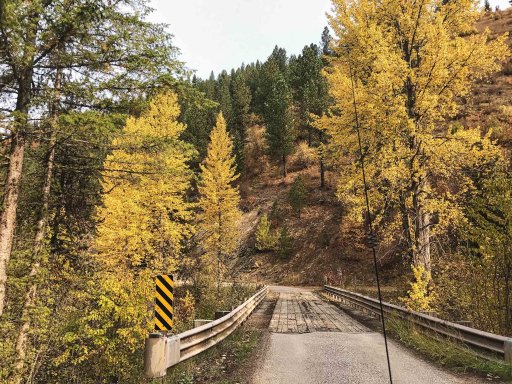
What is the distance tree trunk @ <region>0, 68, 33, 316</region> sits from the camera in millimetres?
7636

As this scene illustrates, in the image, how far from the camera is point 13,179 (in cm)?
795

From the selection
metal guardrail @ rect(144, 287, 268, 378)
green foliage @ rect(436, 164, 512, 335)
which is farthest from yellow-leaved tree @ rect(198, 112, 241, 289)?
green foliage @ rect(436, 164, 512, 335)

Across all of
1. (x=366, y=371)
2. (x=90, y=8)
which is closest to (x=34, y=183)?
(x=90, y=8)

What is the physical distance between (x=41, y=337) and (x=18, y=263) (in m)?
1.95

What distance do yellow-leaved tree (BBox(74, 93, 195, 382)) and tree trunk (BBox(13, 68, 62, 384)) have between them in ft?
4.18

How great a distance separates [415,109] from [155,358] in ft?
31.5

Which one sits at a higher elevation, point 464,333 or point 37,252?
point 37,252

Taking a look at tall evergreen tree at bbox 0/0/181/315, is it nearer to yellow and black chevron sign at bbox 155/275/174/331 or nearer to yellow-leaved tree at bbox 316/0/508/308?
yellow and black chevron sign at bbox 155/275/174/331

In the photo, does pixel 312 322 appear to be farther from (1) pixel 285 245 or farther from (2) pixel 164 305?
(1) pixel 285 245

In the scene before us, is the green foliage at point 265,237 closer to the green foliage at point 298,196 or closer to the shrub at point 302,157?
the green foliage at point 298,196

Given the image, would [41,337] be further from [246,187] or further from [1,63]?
[246,187]

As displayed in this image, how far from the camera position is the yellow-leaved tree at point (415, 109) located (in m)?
10.1

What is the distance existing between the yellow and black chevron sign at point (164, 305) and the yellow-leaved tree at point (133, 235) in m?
3.42

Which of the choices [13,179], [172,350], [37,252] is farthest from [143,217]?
[172,350]
